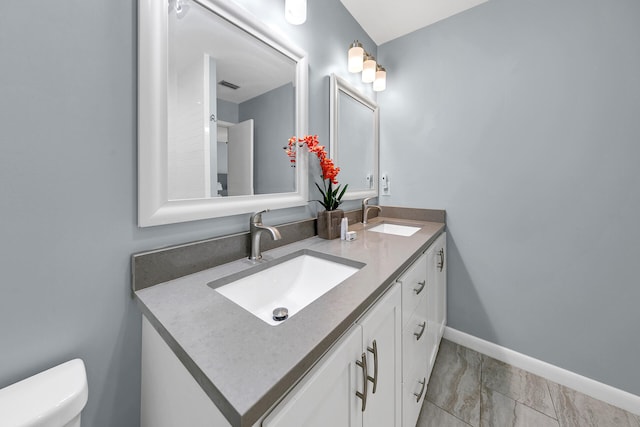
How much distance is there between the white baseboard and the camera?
48.8 inches

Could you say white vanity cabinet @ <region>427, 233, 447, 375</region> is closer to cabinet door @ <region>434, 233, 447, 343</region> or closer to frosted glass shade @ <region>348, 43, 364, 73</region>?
cabinet door @ <region>434, 233, 447, 343</region>

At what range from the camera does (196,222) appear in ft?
2.76

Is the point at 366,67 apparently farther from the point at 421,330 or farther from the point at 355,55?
the point at 421,330

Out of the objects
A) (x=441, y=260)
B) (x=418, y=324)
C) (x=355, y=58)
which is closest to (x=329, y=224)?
(x=418, y=324)

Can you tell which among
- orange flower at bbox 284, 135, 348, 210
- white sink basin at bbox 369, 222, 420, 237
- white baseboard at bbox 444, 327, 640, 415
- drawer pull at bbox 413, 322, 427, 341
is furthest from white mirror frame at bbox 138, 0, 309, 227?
white baseboard at bbox 444, 327, 640, 415

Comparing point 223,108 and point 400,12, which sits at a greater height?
point 400,12

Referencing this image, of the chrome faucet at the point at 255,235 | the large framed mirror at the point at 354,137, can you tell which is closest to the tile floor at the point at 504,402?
the chrome faucet at the point at 255,235

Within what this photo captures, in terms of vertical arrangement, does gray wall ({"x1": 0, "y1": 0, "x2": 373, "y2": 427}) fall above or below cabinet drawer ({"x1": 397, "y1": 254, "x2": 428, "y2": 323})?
above

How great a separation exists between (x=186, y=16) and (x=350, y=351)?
3.76ft

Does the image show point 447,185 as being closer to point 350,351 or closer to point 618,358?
point 618,358

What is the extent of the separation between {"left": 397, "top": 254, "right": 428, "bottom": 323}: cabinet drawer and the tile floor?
648 millimetres

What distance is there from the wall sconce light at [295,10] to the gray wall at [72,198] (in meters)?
0.66

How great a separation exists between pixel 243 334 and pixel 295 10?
4.27 feet

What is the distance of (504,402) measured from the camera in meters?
1.28
